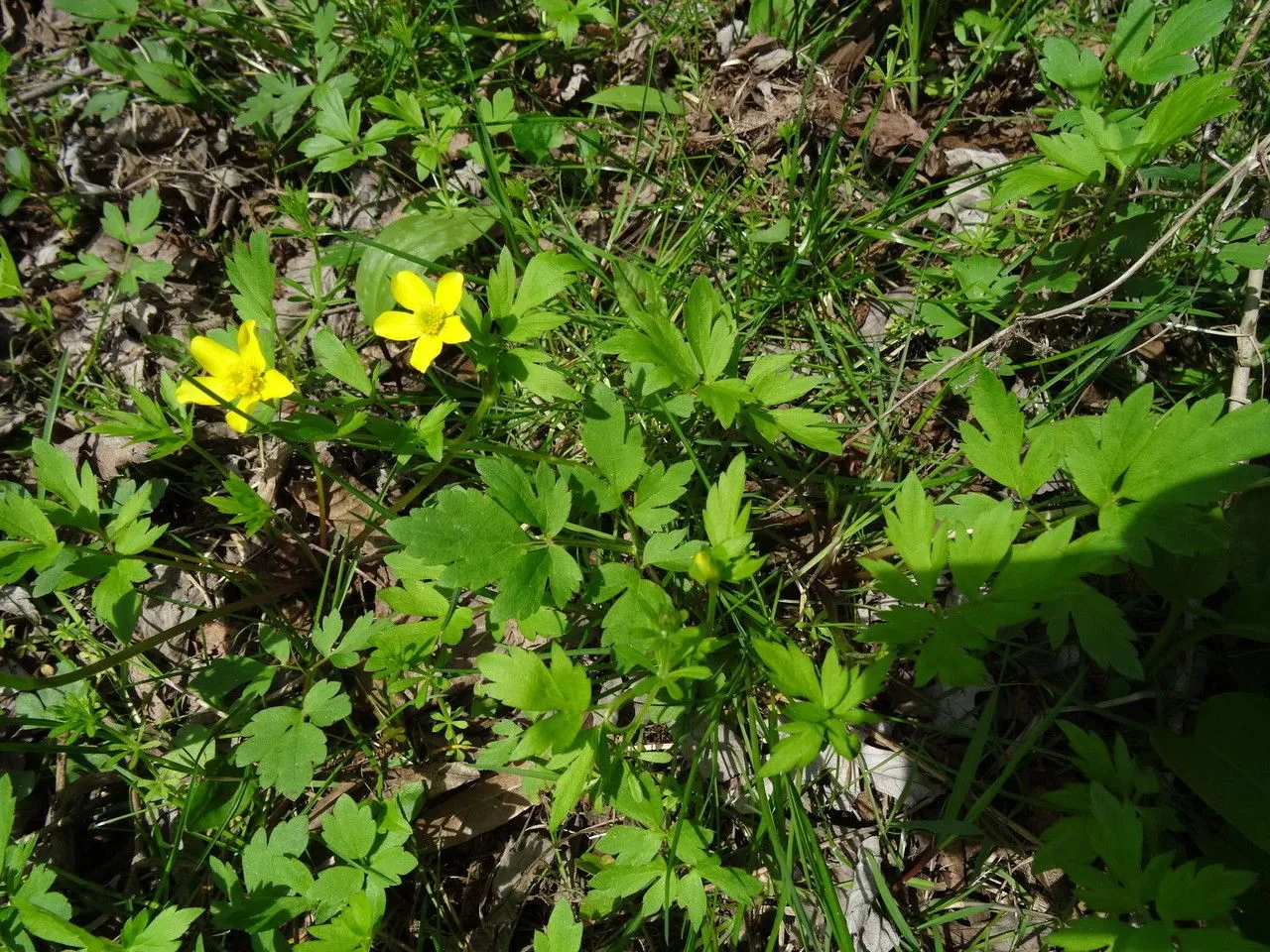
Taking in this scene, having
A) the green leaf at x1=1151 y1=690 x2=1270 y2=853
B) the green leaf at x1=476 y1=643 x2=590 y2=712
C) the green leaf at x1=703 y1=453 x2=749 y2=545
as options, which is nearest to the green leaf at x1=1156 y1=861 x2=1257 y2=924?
the green leaf at x1=1151 y1=690 x2=1270 y2=853

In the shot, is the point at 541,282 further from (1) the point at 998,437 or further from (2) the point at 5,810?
(2) the point at 5,810

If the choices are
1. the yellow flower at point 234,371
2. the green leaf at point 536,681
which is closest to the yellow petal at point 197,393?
the yellow flower at point 234,371

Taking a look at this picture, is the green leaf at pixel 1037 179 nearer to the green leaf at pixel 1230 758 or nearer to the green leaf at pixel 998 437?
the green leaf at pixel 998 437

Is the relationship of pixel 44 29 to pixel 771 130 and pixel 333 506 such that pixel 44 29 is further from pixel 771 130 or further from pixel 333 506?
pixel 771 130

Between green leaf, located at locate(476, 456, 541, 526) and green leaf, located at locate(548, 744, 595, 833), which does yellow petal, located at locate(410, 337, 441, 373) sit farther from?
green leaf, located at locate(548, 744, 595, 833)

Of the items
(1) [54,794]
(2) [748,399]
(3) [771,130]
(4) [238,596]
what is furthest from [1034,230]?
(1) [54,794]

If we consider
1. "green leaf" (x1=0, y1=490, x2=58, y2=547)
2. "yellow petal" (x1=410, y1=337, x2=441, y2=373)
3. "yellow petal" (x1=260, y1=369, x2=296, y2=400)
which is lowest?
"green leaf" (x1=0, y1=490, x2=58, y2=547)

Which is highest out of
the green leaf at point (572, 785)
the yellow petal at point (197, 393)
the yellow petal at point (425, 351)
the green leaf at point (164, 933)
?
the yellow petal at point (425, 351)
